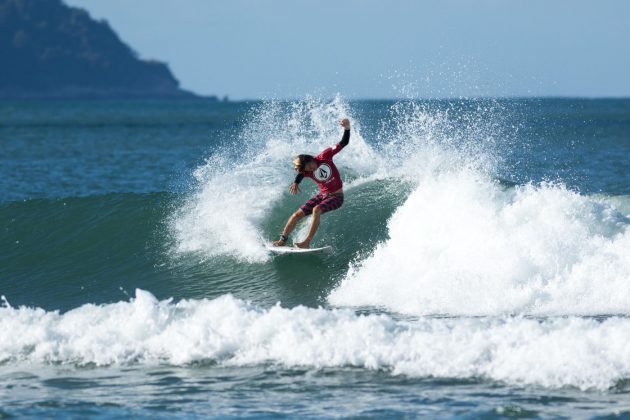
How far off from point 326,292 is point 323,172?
1.71 metres

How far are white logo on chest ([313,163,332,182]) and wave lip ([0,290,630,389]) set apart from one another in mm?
3199

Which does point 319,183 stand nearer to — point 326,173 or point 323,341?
point 326,173

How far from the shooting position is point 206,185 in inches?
634

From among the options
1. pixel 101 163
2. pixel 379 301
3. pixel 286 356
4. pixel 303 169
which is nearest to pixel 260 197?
pixel 303 169

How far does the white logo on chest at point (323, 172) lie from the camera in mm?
12938

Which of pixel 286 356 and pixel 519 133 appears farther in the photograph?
pixel 519 133

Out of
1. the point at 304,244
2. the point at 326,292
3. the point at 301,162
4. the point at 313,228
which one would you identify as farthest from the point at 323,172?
the point at 326,292

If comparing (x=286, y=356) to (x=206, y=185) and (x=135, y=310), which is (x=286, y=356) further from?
(x=206, y=185)

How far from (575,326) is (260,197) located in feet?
24.8

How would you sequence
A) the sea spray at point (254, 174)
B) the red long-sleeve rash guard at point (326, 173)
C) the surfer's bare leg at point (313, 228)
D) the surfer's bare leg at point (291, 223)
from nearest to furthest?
1. the red long-sleeve rash guard at point (326, 173)
2. the surfer's bare leg at point (313, 228)
3. the surfer's bare leg at point (291, 223)
4. the sea spray at point (254, 174)

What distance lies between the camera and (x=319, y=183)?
1306 centimetres

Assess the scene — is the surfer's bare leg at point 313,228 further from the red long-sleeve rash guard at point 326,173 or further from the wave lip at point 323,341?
the wave lip at point 323,341

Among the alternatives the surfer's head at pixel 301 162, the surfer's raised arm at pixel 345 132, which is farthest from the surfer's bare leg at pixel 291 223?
the surfer's raised arm at pixel 345 132

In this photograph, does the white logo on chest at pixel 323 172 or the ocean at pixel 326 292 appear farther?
the white logo on chest at pixel 323 172
